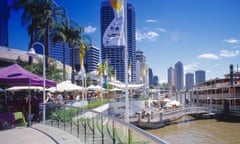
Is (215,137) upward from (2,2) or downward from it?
downward

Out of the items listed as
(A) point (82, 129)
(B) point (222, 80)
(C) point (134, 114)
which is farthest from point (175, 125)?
(A) point (82, 129)

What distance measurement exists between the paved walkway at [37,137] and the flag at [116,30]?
374cm

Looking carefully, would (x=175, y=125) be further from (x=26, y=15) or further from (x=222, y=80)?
(x=26, y=15)

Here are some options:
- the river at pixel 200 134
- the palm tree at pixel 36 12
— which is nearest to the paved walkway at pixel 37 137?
the river at pixel 200 134

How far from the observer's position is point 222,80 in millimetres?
49031

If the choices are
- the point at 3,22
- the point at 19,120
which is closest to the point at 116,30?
the point at 19,120

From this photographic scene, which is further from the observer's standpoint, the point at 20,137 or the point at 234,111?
the point at 234,111

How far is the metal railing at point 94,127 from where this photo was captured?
4.22 meters

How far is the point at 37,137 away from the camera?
8.50 metres

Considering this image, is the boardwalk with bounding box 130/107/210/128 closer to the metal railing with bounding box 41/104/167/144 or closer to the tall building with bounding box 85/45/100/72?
the metal railing with bounding box 41/104/167/144

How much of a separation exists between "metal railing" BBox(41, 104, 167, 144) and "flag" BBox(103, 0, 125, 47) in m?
2.87

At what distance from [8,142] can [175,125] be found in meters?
29.2

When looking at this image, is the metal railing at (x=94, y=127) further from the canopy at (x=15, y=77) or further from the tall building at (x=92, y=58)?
the tall building at (x=92, y=58)

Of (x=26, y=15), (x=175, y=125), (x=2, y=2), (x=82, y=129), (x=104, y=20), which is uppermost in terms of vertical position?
(x=2, y=2)
